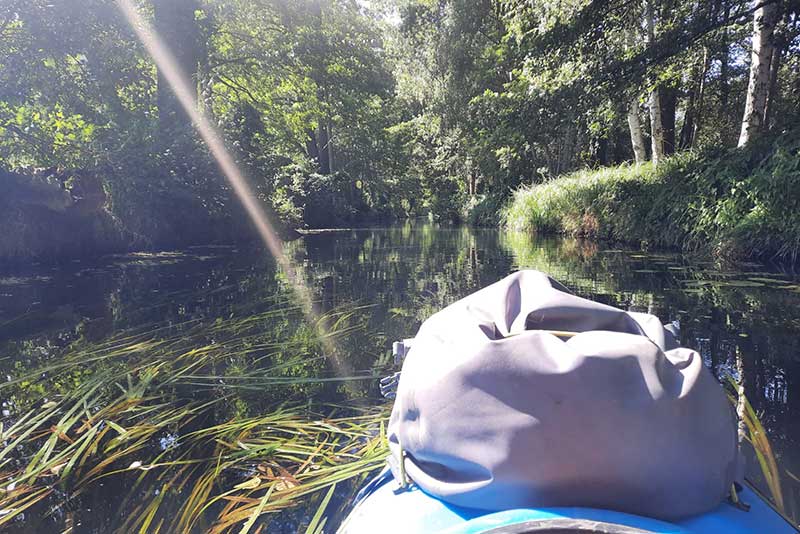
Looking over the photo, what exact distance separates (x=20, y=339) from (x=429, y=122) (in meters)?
17.0

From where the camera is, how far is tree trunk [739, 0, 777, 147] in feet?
22.0

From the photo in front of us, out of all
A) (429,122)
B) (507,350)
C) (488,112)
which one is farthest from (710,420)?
(429,122)

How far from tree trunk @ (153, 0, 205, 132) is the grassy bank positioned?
9650mm

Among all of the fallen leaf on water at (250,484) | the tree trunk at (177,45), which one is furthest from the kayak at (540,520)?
the tree trunk at (177,45)

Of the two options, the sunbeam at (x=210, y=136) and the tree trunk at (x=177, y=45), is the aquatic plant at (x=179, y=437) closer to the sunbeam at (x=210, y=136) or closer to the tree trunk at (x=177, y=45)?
the sunbeam at (x=210, y=136)

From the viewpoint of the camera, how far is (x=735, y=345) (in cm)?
300

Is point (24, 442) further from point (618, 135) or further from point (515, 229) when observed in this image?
point (618, 135)

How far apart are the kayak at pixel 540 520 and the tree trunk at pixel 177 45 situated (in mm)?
10748

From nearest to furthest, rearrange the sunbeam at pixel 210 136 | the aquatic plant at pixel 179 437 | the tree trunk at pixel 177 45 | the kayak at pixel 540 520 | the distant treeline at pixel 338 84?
the kayak at pixel 540 520 → the aquatic plant at pixel 179 437 → the distant treeline at pixel 338 84 → the sunbeam at pixel 210 136 → the tree trunk at pixel 177 45

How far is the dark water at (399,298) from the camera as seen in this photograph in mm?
2525

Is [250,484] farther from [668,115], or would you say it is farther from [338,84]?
[668,115]

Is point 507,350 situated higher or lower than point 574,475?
higher

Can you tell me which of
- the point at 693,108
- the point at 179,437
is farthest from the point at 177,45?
the point at 693,108

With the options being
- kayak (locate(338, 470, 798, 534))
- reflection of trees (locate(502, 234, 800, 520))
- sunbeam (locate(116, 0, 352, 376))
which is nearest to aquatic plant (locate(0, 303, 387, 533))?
kayak (locate(338, 470, 798, 534))
